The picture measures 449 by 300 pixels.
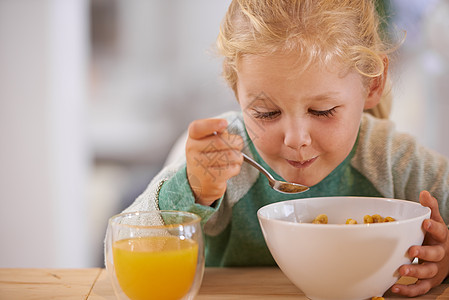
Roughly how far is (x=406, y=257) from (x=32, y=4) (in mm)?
1988

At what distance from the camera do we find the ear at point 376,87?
0.86 m

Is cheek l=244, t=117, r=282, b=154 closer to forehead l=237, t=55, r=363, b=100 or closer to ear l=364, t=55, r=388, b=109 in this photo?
forehead l=237, t=55, r=363, b=100

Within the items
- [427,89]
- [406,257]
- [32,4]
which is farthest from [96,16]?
[406,257]

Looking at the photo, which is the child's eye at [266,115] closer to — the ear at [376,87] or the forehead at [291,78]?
the forehead at [291,78]

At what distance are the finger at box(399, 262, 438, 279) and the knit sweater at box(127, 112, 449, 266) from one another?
248 millimetres

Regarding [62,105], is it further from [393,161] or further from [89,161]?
[393,161]

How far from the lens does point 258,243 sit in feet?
3.28

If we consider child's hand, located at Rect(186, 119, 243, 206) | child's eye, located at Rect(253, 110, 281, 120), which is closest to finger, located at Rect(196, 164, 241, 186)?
child's hand, located at Rect(186, 119, 243, 206)

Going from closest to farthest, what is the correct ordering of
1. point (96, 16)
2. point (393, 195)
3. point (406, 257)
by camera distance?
point (406, 257)
point (393, 195)
point (96, 16)

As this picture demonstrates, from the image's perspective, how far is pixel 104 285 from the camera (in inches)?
28.8

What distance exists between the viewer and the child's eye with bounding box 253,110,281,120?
30.1 inches

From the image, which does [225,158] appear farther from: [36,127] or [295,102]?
[36,127]

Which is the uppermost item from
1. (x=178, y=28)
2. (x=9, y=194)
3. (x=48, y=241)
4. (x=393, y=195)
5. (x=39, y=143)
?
(x=178, y=28)

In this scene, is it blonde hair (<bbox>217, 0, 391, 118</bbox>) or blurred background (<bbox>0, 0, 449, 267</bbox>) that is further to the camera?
blurred background (<bbox>0, 0, 449, 267</bbox>)
